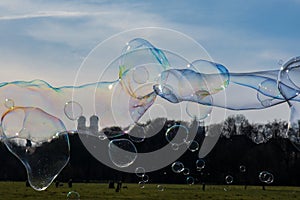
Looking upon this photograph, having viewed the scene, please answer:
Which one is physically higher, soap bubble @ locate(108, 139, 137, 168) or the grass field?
soap bubble @ locate(108, 139, 137, 168)

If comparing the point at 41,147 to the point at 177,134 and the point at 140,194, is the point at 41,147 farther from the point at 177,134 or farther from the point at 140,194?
the point at 140,194

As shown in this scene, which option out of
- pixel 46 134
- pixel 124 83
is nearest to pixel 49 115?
pixel 46 134

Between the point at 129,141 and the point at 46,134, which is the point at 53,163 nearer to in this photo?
the point at 46,134

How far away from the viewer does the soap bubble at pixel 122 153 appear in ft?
60.8

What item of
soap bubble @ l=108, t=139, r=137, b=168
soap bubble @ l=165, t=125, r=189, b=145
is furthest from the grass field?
soap bubble @ l=108, t=139, r=137, b=168

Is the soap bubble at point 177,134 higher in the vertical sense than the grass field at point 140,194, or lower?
higher

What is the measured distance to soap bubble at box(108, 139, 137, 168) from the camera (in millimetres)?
18531

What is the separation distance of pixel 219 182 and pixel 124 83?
47772mm

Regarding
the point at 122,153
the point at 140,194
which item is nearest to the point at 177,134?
the point at 122,153

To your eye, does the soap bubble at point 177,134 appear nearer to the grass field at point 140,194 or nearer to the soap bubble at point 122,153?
the soap bubble at point 122,153

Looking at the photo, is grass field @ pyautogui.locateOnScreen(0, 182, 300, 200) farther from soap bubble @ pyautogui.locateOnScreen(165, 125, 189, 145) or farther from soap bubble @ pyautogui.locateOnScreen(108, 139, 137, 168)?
soap bubble @ pyautogui.locateOnScreen(108, 139, 137, 168)

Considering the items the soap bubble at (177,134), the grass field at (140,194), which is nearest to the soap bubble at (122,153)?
the soap bubble at (177,134)

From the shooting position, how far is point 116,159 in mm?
18547

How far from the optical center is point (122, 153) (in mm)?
18938
